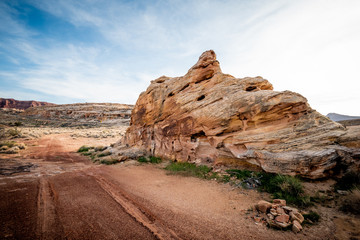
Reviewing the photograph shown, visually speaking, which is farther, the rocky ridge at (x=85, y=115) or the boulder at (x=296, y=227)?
the rocky ridge at (x=85, y=115)

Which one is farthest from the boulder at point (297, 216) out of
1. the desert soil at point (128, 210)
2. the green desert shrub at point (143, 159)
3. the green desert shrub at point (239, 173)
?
the green desert shrub at point (143, 159)

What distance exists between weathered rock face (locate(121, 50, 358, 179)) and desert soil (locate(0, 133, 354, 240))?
8.06 feet

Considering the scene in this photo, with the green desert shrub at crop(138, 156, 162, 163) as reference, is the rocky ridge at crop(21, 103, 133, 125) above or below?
above

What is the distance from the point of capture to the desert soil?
4.18 m

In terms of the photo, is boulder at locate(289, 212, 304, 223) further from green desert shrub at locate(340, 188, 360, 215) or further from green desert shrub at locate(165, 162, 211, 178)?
green desert shrub at locate(165, 162, 211, 178)

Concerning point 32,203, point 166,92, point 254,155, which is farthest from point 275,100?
point 32,203

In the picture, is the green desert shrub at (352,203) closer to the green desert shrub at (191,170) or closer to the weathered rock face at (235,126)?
the weathered rock face at (235,126)

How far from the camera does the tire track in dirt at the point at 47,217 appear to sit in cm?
408

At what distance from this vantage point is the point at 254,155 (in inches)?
314

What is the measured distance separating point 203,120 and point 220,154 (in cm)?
272

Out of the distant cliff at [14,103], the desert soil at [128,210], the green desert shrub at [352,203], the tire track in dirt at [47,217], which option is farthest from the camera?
the distant cliff at [14,103]

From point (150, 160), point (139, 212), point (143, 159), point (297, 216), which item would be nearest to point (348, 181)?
point (297, 216)

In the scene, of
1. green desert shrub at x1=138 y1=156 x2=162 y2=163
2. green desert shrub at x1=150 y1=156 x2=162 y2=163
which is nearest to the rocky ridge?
green desert shrub at x1=138 y1=156 x2=162 y2=163

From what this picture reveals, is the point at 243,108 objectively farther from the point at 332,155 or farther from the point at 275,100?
the point at 332,155
